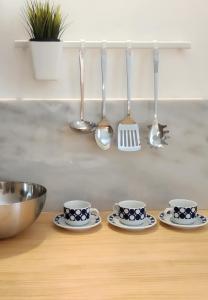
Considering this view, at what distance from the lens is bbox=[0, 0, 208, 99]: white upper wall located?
4.04ft

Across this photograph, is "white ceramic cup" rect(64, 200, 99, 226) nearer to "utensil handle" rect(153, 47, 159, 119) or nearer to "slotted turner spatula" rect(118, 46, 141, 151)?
"slotted turner spatula" rect(118, 46, 141, 151)

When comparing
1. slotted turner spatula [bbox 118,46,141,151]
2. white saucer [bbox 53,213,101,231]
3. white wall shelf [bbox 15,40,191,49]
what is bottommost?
white saucer [bbox 53,213,101,231]

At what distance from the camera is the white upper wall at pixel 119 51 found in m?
1.23

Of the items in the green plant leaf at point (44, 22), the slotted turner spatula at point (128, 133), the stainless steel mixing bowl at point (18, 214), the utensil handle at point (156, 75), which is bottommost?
the stainless steel mixing bowl at point (18, 214)

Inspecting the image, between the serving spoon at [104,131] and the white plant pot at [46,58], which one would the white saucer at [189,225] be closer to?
the serving spoon at [104,131]

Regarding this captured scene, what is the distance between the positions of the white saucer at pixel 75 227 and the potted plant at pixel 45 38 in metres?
0.38

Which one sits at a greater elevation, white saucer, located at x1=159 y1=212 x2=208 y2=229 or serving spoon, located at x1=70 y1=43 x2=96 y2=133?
serving spoon, located at x1=70 y1=43 x2=96 y2=133

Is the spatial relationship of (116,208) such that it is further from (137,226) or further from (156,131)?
(156,131)

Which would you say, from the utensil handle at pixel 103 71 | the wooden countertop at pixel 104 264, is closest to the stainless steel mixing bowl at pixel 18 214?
the wooden countertop at pixel 104 264

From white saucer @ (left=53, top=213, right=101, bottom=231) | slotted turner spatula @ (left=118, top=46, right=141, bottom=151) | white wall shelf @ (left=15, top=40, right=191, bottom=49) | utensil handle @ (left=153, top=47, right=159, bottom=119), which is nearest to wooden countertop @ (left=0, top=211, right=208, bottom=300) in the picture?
white saucer @ (left=53, top=213, right=101, bottom=231)

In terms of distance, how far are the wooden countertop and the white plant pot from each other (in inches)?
15.6

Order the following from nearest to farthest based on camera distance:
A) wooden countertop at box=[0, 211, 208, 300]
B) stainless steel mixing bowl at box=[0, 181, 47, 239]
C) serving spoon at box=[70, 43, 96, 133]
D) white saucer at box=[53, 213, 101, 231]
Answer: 1. wooden countertop at box=[0, 211, 208, 300]
2. stainless steel mixing bowl at box=[0, 181, 47, 239]
3. white saucer at box=[53, 213, 101, 231]
4. serving spoon at box=[70, 43, 96, 133]

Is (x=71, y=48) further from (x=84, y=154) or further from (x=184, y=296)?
(x=184, y=296)

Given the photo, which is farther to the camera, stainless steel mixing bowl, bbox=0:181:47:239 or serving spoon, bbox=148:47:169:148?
serving spoon, bbox=148:47:169:148
